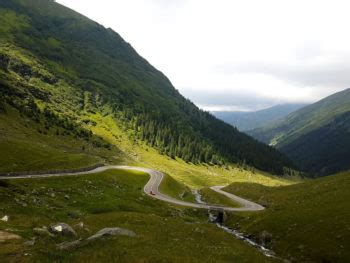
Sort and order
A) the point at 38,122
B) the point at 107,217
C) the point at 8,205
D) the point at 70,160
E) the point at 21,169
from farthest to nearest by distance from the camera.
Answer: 1. the point at 38,122
2. the point at 70,160
3. the point at 21,169
4. the point at 107,217
5. the point at 8,205

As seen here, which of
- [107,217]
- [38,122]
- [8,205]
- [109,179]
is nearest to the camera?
[8,205]

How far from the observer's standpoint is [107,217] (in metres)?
53.2

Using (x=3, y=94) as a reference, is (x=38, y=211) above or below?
below

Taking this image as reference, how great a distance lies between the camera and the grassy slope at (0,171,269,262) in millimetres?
31627

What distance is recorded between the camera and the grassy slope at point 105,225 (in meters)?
31.6

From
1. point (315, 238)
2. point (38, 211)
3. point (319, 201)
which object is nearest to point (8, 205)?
point (38, 211)

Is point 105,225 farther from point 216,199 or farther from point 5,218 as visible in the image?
point 216,199

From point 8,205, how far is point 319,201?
171 feet

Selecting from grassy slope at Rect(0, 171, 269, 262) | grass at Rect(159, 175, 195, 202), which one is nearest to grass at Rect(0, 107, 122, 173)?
grassy slope at Rect(0, 171, 269, 262)

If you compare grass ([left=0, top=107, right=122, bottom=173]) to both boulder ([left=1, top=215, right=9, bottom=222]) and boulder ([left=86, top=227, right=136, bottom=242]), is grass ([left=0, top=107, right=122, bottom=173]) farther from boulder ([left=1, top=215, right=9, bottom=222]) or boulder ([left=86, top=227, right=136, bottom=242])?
boulder ([left=86, top=227, right=136, bottom=242])

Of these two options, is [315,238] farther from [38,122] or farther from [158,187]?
[38,122]

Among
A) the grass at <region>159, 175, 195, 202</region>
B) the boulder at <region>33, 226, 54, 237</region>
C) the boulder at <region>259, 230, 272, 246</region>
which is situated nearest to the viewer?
the boulder at <region>33, 226, 54, 237</region>

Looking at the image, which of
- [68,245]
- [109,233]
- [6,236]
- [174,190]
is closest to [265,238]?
[109,233]

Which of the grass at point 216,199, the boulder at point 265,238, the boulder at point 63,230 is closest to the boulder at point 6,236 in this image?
the boulder at point 63,230
